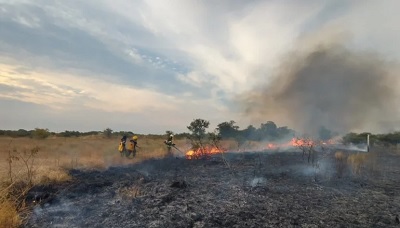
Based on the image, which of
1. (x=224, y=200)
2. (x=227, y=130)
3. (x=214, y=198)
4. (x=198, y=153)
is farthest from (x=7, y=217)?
(x=227, y=130)

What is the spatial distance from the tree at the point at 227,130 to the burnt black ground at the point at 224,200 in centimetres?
3547

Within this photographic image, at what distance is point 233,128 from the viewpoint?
54156 millimetres

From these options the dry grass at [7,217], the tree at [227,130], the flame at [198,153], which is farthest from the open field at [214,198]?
the tree at [227,130]

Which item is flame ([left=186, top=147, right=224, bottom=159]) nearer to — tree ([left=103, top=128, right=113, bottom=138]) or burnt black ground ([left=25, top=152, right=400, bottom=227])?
burnt black ground ([left=25, top=152, right=400, bottom=227])

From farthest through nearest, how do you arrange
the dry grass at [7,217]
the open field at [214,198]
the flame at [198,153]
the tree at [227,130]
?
1. the tree at [227,130]
2. the flame at [198,153]
3. the open field at [214,198]
4. the dry grass at [7,217]

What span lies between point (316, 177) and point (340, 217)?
6210 mm

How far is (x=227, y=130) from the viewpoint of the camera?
53.2m

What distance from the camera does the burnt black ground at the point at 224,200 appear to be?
9.02 meters

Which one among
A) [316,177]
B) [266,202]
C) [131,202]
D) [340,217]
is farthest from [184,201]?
[316,177]

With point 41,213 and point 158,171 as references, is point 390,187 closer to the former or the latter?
point 158,171

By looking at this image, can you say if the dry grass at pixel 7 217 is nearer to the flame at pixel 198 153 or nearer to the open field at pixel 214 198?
the open field at pixel 214 198

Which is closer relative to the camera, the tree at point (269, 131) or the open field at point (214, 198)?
the open field at point (214, 198)

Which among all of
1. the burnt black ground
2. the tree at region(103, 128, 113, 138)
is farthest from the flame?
the tree at region(103, 128, 113, 138)

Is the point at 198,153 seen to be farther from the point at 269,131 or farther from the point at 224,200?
the point at 269,131
